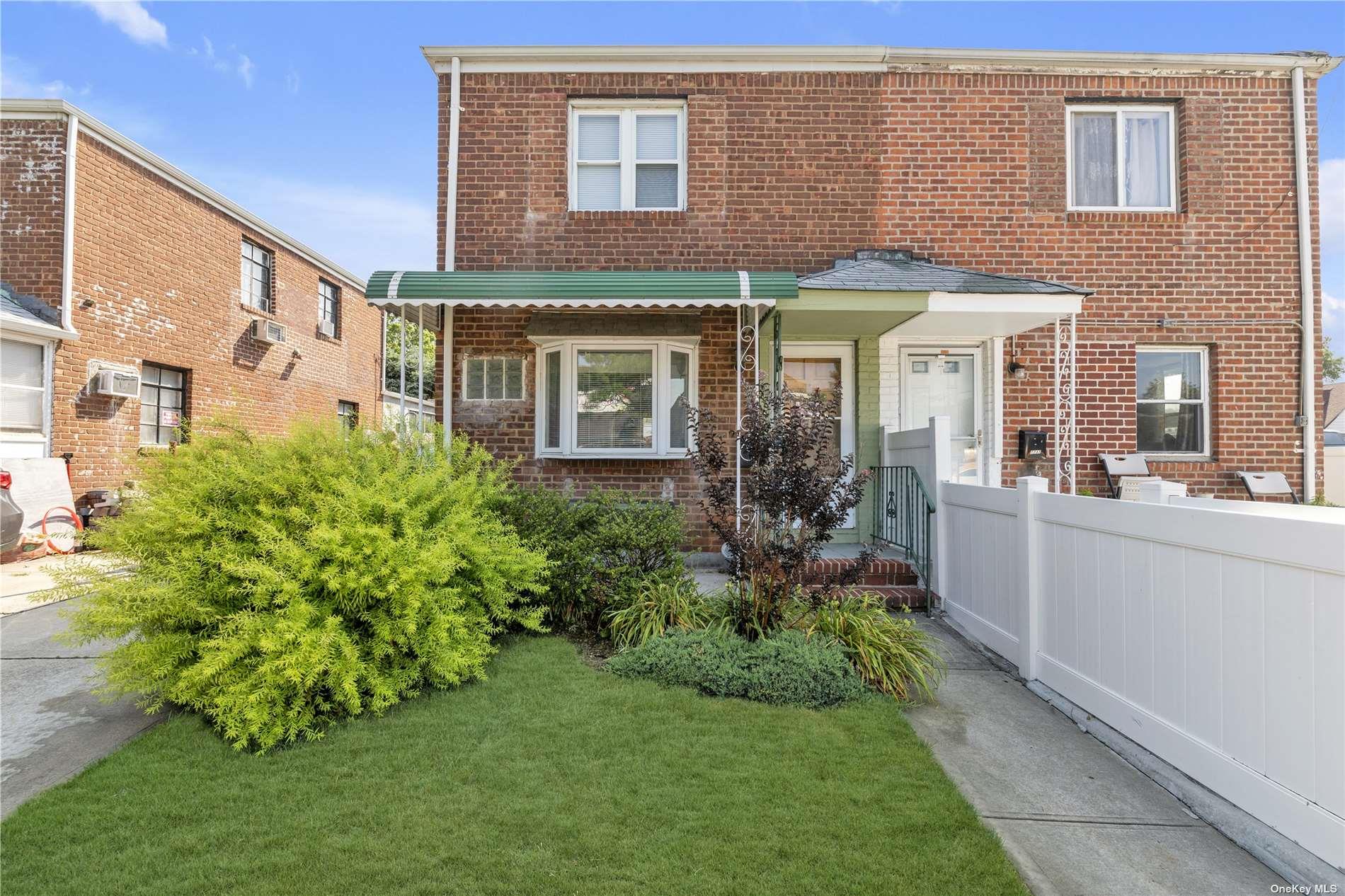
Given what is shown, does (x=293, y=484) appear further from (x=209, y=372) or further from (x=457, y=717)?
(x=209, y=372)

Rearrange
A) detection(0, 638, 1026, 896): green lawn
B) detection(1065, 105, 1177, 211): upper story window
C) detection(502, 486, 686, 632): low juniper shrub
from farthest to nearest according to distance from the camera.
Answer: detection(1065, 105, 1177, 211): upper story window, detection(502, 486, 686, 632): low juniper shrub, detection(0, 638, 1026, 896): green lawn

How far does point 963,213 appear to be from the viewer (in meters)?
8.16

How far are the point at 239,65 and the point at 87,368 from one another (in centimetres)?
599

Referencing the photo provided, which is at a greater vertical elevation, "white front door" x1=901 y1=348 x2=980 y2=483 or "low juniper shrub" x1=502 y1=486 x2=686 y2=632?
"white front door" x1=901 y1=348 x2=980 y2=483

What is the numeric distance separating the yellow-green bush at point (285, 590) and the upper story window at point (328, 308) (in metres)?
14.3

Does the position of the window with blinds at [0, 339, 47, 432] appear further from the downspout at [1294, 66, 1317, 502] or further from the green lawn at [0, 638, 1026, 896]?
the downspout at [1294, 66, 1317, 502]

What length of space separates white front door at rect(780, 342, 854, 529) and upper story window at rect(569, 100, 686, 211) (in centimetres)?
241

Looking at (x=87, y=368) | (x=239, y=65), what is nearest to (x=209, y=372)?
(x=87, y=368)

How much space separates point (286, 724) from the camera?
3422mm

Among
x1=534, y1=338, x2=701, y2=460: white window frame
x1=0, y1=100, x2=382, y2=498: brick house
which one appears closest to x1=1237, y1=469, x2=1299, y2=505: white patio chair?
x1=534, y1=338, x2=701, y2=460: white window frame

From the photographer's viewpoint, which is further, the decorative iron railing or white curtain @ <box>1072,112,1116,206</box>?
white curtain @ <box>1072,112,1116,206</box>

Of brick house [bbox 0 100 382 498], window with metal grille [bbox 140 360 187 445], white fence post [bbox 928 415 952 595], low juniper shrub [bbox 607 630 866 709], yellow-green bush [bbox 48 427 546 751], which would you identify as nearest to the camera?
yellow-green bush [bbox 48 427 546 751]

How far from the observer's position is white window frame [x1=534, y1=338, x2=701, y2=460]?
781 centimetres

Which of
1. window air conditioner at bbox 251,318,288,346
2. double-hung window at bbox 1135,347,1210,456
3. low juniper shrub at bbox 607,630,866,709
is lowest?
low juniper shrub at bbox 607,630,866,709
